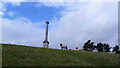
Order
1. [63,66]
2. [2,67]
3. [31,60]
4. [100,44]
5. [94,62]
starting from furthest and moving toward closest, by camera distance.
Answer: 1. [100,44]
2. [94,62]
3. [31,60]
4. [63,66]
5. [2,67]

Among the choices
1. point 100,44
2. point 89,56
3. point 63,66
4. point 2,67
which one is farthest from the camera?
point 100,44

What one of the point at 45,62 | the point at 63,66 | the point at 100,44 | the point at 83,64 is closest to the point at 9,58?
the point at 45,62

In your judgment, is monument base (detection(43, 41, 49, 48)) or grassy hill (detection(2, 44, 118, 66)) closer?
grassy hill (detection(2, 44, 118, 66))

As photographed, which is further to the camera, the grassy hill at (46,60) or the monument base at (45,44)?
the monument base at (45,44)

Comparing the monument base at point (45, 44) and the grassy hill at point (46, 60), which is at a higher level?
the monument base at point (45, 44)

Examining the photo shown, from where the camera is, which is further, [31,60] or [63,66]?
[31,60]

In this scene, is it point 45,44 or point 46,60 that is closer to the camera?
point 46,60

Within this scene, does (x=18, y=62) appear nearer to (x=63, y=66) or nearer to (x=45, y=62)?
(x=45, y=62)

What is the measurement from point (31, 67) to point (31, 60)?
1975 millimetres

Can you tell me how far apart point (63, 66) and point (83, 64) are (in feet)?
6.96

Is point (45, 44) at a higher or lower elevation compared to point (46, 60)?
higher

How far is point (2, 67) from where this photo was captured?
1639 cm

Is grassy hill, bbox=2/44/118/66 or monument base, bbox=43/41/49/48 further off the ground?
monument base, bbox=43/41/49/48

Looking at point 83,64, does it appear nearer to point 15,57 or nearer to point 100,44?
point 15,57
